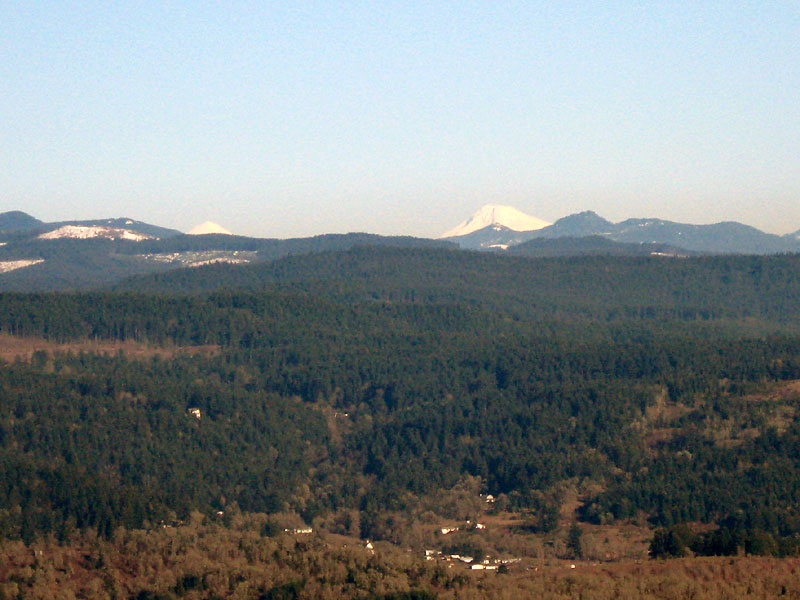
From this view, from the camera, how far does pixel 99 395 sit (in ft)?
457

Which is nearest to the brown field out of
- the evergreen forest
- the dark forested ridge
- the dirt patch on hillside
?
the evergreen forest

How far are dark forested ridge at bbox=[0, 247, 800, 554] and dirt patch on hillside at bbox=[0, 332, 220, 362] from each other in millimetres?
2817

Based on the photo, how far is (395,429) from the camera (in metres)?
141

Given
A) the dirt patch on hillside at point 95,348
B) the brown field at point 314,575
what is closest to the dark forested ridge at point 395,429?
the dirt patch on hillside at point 95,348

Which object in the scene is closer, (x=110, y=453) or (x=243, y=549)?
(x=243, y=549)

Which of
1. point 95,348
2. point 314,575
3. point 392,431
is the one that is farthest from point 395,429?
point 314,575

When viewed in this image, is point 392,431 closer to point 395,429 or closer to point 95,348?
point 395,429

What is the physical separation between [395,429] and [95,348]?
55.1 metres

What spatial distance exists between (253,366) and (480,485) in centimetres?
5845

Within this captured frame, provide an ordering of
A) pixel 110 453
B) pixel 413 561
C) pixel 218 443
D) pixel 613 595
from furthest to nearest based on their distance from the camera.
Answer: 1. pixel 218 443
2. pixel 110 453
3. pixel 413 561
4. pixel 613 595

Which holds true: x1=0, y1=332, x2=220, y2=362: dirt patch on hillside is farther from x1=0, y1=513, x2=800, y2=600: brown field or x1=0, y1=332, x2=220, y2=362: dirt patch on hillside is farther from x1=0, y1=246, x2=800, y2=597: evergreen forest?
x1=0, y1=513, x2=800, y2=600: brown field

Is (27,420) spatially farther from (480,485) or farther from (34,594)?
(34,594)

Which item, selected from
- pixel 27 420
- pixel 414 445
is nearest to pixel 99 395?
pixel 27 420

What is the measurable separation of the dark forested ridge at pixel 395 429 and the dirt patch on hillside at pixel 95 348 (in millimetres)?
2817
